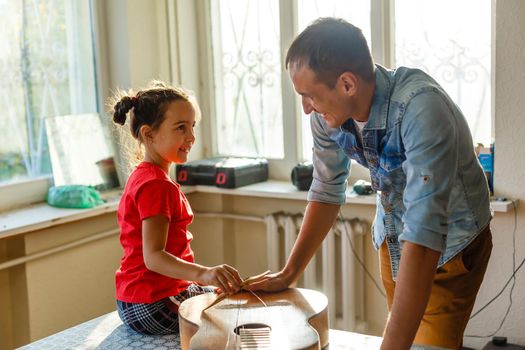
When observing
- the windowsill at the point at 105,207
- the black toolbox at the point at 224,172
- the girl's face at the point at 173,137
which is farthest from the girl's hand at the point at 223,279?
the black toolbox at the point at 224,172

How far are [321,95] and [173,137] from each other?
66 centimetres

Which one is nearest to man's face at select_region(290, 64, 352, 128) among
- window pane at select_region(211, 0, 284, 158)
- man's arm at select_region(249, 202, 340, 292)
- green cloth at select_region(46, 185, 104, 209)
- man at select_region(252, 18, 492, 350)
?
man at select_region(252, 18, 492, 350)

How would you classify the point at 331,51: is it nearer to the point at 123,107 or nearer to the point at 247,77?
the point at 123,107

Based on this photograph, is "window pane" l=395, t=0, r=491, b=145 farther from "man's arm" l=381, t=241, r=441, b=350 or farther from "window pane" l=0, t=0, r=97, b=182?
"man's arm" l=381, t=241, r=441, b=350

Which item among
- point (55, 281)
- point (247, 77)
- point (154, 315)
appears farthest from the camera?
point (247, 77)

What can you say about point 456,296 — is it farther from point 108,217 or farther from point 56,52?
point 56,52

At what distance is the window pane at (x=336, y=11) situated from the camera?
2.79 meters

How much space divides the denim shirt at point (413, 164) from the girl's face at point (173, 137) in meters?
0.41

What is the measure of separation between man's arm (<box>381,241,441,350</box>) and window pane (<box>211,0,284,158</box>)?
76.3 inches

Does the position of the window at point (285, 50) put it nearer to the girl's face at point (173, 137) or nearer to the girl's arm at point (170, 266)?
the girl's face at point (173, 137)

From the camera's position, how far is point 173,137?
1894mm

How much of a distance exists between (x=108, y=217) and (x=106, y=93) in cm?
59

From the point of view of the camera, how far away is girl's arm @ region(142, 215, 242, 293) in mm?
1681

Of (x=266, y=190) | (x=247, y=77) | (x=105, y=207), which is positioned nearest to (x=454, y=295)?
(x=266, y=190)
